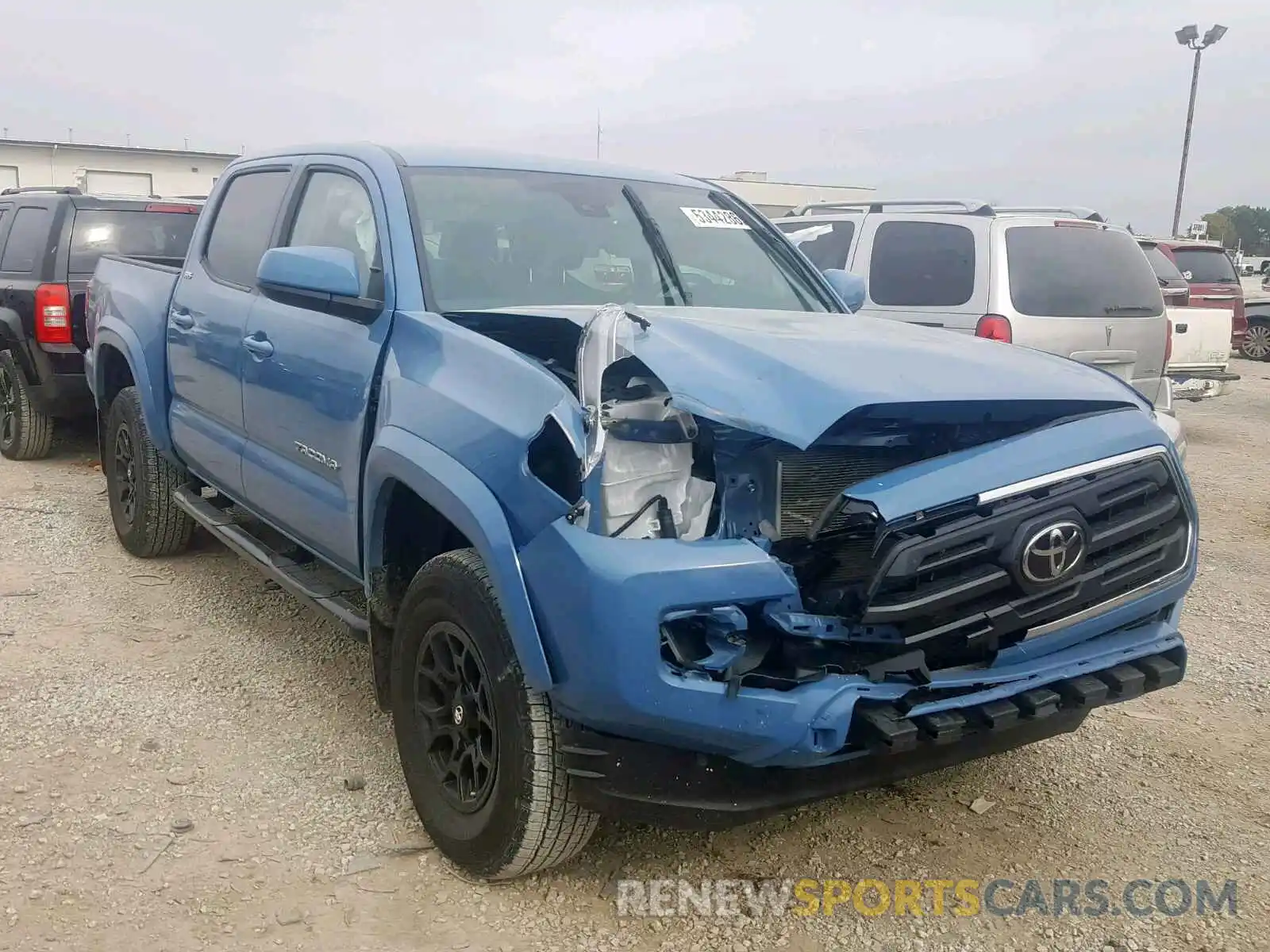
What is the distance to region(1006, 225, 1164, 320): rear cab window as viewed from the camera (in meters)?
6.75

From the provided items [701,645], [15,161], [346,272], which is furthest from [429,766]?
[15,161]

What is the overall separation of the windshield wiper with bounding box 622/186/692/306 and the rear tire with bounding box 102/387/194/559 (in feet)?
8.75

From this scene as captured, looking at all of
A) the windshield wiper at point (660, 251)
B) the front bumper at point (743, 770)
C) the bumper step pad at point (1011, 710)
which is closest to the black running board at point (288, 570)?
the front bumper at point (743, 770)

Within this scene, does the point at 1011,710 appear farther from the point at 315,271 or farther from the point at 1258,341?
the point at 1258,341

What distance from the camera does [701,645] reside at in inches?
95.6

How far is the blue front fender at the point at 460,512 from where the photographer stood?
8.22 ft

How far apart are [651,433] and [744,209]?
7.38 ft

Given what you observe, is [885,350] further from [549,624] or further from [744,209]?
[744,209]

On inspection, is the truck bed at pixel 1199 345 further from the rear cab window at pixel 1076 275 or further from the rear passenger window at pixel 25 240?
the rear passenger window at pixel 25 240

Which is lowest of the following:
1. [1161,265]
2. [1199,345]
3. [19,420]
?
[19,420]

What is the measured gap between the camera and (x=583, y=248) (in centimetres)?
376

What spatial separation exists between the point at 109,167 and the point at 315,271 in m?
37.4

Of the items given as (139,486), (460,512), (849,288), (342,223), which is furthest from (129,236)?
(460,512)

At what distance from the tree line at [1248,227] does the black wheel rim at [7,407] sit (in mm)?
77201
